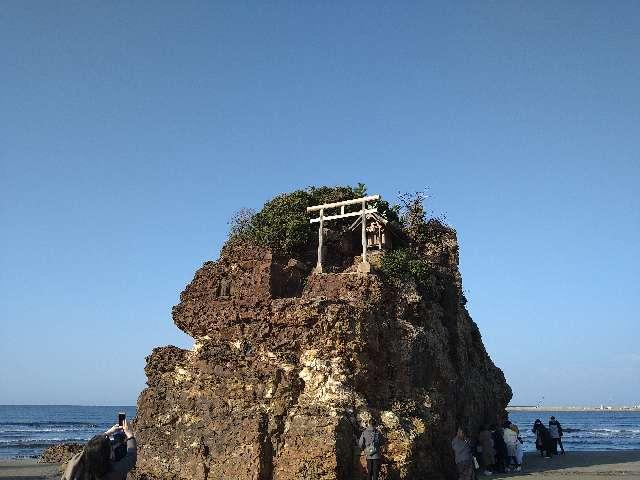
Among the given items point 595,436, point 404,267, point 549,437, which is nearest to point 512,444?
point 549,437

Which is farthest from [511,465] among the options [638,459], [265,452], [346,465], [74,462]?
[74,462]

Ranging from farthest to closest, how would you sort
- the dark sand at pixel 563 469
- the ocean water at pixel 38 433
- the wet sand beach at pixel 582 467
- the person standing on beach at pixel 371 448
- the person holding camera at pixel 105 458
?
the ocean water at pixel 38 433
the dark sand at pixel 563 469
the wet sand beach at pixel 582 467
the person standing on beach at pixel 371 448
the person holding camera at pixel 105 458

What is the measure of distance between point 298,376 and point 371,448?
261 centimetres

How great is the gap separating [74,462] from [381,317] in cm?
1014

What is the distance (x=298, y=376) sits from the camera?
14609 mm

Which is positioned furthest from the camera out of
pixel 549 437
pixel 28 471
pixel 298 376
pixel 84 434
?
pixel 84 434

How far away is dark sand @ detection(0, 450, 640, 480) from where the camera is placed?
16719mm

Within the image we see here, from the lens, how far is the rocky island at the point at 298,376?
13805 millimetres

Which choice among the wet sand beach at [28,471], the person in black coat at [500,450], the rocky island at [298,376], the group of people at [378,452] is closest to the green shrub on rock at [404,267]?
the rocky island at [298,376]

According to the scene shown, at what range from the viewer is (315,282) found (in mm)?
17375

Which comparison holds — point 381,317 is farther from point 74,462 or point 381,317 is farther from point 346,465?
point 74,462

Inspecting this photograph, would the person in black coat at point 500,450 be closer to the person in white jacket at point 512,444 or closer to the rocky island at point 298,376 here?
the person in white jacket at point 512,444

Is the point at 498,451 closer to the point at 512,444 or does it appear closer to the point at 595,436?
the point at 512,444

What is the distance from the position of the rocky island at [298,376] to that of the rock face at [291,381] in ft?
0.09
